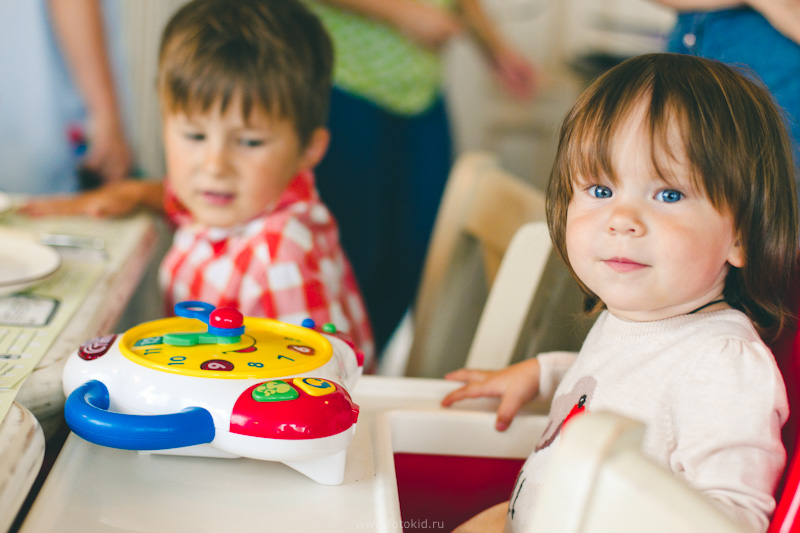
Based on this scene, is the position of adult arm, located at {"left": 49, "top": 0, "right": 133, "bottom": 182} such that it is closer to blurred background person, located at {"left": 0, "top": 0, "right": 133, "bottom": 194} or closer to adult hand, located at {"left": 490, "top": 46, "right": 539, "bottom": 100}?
blurred background person, located at {"left": 0, "top": 0, "right": 133, "bottom": 194}

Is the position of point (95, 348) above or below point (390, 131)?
above

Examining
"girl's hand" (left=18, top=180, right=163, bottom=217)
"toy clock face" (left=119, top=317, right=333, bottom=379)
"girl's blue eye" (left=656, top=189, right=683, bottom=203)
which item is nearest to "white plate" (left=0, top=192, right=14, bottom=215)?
"girl's hand" (left=18, top=180, right=163, bottom=217)

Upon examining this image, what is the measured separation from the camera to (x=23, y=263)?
0.80 meters

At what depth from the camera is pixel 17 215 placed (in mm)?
1075

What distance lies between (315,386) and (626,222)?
25cm

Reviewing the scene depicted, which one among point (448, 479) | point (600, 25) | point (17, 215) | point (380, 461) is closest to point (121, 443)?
point (380, 461)

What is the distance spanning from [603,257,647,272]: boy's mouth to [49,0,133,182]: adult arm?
1260mm

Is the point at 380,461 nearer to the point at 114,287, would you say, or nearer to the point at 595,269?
the point at 595,269

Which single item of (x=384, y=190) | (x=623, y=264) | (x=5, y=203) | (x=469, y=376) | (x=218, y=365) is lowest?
(x=384, y=190)

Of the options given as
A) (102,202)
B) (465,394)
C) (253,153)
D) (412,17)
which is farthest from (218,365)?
(412,17)

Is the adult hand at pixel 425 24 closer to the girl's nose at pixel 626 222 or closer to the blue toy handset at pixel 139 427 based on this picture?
the girl's nose at pixel 626 222

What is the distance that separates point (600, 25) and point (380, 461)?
1.96 meters

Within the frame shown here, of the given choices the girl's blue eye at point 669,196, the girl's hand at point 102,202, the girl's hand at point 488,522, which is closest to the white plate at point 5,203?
the girl's hand at point 102,202

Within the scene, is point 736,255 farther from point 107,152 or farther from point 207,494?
point 107,152
